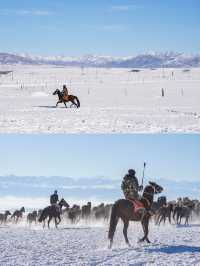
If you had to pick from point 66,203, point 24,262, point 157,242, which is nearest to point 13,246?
point 24,262

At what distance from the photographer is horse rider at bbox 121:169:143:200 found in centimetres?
1548

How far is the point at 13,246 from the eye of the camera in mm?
15602

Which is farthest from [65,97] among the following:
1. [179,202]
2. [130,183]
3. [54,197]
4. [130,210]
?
[130,210]

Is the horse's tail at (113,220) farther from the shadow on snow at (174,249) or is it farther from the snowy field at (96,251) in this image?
the shadow on snow at (174,249)

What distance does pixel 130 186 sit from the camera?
50.8ft

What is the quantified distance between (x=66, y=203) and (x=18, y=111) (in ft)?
34.1

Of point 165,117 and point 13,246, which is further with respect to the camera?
point 165,117

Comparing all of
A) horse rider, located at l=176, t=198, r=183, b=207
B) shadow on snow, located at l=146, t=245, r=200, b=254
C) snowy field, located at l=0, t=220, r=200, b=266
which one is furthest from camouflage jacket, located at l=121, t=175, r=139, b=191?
horse rider, located at l=176, t=198, r=183, b=207

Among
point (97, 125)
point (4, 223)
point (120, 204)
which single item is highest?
point (97, 125)

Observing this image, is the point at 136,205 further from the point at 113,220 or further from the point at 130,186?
the point at 113,220

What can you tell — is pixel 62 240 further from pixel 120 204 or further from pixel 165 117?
pixel 165 117

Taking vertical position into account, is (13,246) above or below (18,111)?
below

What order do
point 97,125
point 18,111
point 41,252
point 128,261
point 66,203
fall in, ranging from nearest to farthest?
point 128,261 < point 41,252 < point 66,203 < point 97,125 < point 18,111

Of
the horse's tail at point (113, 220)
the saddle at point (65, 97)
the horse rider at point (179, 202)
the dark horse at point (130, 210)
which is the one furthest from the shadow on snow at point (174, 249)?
the saddle at point (65, 97)
